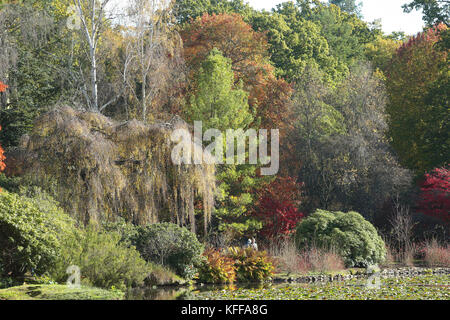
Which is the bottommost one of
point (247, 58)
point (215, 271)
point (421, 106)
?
point (215, 271)

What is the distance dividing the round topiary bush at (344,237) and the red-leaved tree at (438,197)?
3881mm

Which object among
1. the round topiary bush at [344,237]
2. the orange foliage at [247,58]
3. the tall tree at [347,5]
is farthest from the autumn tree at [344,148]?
the tall tree at [347,5]

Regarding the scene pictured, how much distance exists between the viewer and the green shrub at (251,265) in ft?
57.2

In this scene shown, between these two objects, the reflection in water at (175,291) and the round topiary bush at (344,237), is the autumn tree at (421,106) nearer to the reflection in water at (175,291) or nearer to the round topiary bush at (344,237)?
the round topiary bush at (344,237)

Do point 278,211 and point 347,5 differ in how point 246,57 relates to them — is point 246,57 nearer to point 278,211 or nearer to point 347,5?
point 278,211

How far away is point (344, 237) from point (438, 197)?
5.61m

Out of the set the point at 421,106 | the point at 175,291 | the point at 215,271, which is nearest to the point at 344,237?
the point at 215,271

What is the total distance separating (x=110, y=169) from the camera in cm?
1747

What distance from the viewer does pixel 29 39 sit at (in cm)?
2872

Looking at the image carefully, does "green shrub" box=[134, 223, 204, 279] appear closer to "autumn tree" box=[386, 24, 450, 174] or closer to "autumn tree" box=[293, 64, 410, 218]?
"autumn tree" box=[293, 64, 410, 218]

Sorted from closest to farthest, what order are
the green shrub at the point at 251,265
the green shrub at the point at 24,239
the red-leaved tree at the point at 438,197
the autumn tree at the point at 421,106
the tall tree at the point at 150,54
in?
the green shrub at the point at 24,239, the green shrub at the point at 251,265, the red-leaved tree at the point at 438,197, the tall tree at the point at 150,54, the autumn tree at the point at 421,106

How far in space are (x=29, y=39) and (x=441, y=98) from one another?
64.9 ft

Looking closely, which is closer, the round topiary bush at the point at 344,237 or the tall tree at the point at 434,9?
the round topiary bush at the point at 344,237

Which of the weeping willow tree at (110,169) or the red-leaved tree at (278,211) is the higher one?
the weeping willow tree at (110,169)
